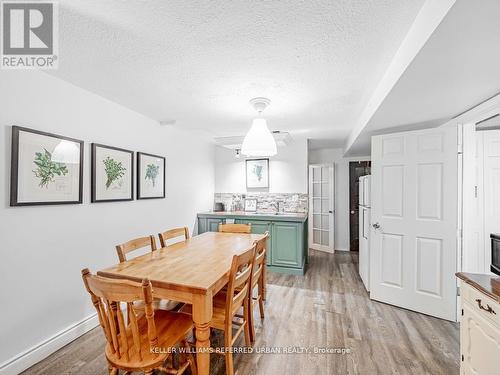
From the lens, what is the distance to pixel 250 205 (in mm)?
4680

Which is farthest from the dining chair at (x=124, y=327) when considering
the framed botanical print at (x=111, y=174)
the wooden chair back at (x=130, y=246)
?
the framed botanical print at (x=111, y=174)

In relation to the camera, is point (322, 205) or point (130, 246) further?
point (322, 205)

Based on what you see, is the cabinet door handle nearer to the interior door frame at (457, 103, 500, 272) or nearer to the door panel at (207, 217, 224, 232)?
the interior door frame at (457, 103, 500, 272)

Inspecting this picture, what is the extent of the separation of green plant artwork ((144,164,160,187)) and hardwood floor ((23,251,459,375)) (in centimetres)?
173

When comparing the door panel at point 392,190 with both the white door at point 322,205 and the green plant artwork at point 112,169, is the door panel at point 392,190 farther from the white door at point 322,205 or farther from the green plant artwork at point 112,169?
the green plant artwork at point 112,169

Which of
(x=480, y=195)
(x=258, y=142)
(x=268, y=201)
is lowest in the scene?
(x=268, y=201)

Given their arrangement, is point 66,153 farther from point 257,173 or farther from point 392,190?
point 392,190

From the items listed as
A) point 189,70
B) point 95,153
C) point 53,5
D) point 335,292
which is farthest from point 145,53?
point 335,292

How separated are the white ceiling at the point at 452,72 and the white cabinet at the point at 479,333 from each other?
1.31 m

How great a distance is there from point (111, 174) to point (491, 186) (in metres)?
4.01

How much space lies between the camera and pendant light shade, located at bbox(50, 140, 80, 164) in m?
2.01

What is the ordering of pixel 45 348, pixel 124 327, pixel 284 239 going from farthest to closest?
pixel 284 239
pixel 45 348
pixel 124 327

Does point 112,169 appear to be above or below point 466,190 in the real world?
above

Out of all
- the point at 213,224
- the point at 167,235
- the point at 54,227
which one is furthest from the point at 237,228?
the point at 54,227
